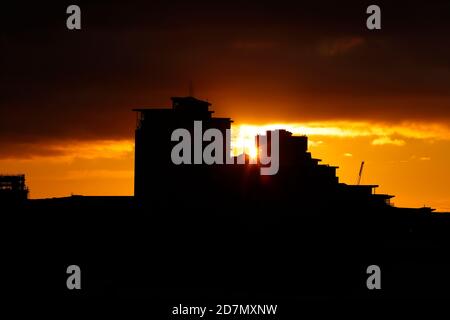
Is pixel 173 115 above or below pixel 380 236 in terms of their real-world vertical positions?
above

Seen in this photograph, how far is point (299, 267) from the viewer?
9638 cm

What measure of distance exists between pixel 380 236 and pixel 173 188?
28271 mm

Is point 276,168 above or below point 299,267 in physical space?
above

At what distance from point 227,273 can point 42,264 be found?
Result: 21829 millimetres

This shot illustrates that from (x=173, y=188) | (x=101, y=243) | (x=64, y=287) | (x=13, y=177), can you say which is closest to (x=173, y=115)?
(x=173, y=188)

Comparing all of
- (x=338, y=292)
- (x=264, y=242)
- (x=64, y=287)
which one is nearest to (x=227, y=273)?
(x=264, y=242)

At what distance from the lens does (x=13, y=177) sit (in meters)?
149
